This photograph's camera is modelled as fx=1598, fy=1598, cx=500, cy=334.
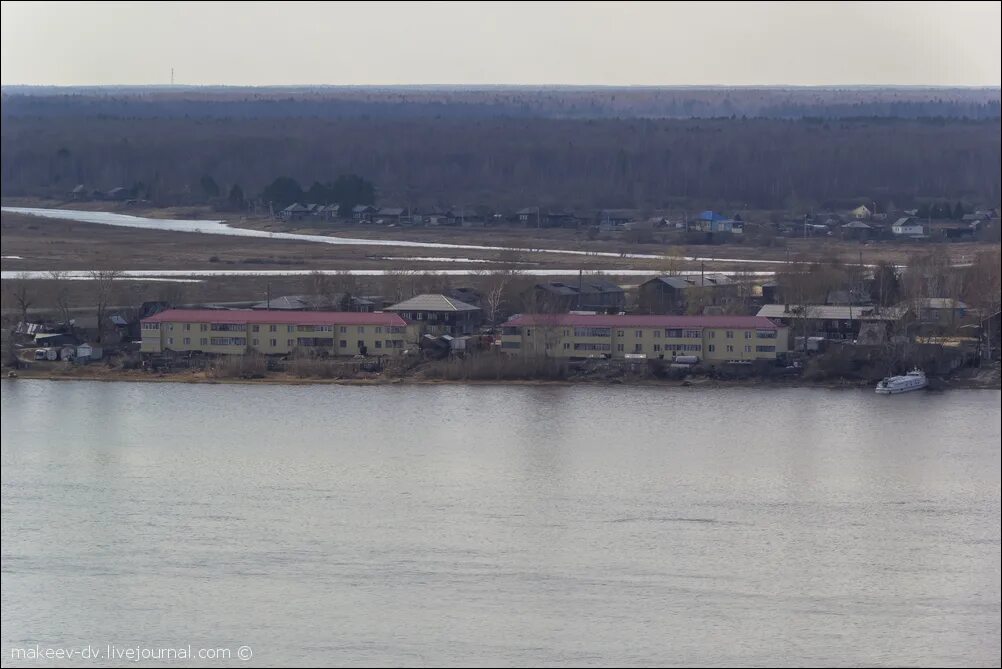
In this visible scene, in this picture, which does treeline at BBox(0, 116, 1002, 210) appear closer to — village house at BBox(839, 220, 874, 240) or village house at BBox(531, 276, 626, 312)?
village house at BBox(839, 220, 874, 240)

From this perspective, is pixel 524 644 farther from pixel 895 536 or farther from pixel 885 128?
pixel 885 128

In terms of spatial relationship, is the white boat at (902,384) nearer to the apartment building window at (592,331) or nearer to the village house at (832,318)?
the village house at (832,318)

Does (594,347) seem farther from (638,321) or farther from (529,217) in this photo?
(529,217)

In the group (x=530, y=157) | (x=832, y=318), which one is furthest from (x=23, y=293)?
(x=530, y=157)

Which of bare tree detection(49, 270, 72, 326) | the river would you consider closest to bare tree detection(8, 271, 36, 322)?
bare tree detection(49, 270, 72, 326)

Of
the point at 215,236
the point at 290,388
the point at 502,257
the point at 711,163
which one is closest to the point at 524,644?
the point at 290,388
